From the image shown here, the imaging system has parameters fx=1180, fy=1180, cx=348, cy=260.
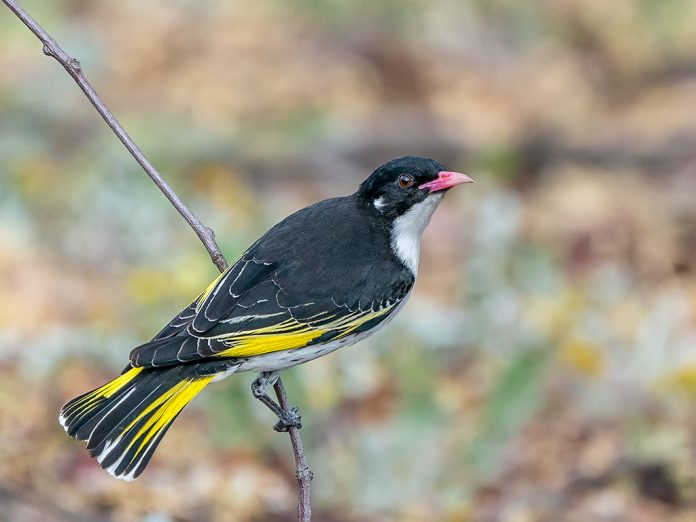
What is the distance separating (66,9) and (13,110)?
3027 mm

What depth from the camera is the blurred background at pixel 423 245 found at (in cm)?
523

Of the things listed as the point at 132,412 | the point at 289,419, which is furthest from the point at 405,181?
the point at 132,412

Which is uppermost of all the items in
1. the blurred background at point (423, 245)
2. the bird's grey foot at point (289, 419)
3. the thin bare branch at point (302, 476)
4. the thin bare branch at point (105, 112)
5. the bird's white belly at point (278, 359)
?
the blurred background at point (423, 245)

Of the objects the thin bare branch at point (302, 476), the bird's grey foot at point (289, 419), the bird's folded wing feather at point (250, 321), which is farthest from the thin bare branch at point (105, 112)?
the thin bare branch at point (302, 476)

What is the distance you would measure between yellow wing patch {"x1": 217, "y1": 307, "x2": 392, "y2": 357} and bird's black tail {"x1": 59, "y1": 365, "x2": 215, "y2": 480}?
14 cm

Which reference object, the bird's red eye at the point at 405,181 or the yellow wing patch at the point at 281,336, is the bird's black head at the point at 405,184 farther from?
the yellow wing patch at the point at 281,336

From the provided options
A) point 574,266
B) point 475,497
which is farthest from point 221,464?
point 574,266

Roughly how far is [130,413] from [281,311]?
56 centimetres

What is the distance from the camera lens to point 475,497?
211 inches

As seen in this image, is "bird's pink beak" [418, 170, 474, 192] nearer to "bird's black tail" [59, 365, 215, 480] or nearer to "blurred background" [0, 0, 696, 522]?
"bird's black tail" [59, 365, 215, 480]

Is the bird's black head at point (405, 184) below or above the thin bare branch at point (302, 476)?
above

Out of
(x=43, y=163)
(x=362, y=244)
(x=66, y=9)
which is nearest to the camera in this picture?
(x=362, y=244)

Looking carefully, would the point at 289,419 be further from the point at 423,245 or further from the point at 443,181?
the point at 423,245

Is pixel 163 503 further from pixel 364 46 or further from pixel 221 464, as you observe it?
pixel 364 46
